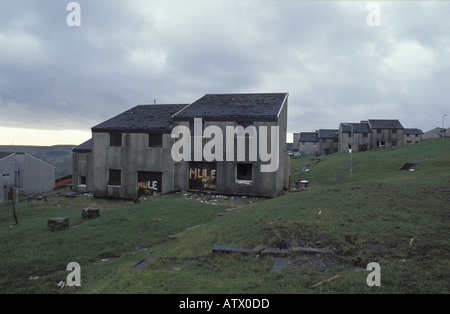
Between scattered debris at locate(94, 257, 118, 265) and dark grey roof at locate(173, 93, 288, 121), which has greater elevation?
dark grey roof at locate(173, 93, 288, 121)

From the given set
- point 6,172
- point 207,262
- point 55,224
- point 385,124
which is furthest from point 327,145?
point 207,262

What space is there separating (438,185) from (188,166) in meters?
19.6

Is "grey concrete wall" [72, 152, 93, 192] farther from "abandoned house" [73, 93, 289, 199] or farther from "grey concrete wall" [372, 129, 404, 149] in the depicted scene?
"grey concrete wall" [372, 129, 404, 149]

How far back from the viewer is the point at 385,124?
7212 centimetres

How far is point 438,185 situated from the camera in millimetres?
16359

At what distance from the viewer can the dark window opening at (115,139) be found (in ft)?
99.5

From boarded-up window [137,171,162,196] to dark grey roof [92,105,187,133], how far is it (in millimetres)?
4402

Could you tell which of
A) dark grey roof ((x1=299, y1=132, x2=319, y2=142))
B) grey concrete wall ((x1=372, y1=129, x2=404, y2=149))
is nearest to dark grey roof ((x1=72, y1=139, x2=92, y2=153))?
grey concrete wall ((x1=372, y1=129, x2=404, y2=149))

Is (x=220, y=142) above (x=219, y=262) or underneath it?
above

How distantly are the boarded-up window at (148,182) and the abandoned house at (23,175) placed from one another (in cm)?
2732

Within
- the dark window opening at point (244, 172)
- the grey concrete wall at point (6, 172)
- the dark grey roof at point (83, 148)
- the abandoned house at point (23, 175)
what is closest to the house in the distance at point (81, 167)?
the dark grey roof at point (83, 148)

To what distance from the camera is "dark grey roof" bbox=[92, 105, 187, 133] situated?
2927 centimetres
